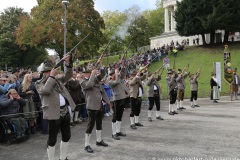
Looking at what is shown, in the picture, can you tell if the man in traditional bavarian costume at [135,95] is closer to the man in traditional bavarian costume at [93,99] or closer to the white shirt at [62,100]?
the man in traditional bavarian costume at [93,99]

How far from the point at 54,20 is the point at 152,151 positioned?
33.9 metres

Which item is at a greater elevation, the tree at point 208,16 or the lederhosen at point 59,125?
the tree at point 208,16

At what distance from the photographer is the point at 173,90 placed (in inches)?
559

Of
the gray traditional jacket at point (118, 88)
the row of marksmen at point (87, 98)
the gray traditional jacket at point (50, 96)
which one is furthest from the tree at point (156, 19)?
the gray traditional jacket at point (50, 96)

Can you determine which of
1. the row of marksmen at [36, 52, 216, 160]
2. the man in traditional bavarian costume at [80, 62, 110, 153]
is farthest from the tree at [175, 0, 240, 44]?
the man in traditional bavarian costume at [80, 62, 110, 153]

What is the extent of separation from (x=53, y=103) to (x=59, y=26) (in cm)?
3300

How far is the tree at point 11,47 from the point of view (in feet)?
181

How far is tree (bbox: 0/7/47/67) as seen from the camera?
5503 centimetres

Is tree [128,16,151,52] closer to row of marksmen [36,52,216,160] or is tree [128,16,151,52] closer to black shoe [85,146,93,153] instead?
row of marksmen [36,52,216,160]

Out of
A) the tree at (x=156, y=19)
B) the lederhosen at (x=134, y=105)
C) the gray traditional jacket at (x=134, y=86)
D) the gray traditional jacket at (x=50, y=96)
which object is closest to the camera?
the gray traditional jacket at (x=50, y=96)

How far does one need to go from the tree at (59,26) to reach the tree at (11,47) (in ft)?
40.3

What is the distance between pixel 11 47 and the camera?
55750 mm

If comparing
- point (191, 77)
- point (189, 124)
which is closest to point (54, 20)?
point (191, 77)

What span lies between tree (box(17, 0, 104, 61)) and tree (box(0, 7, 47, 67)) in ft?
40.3
